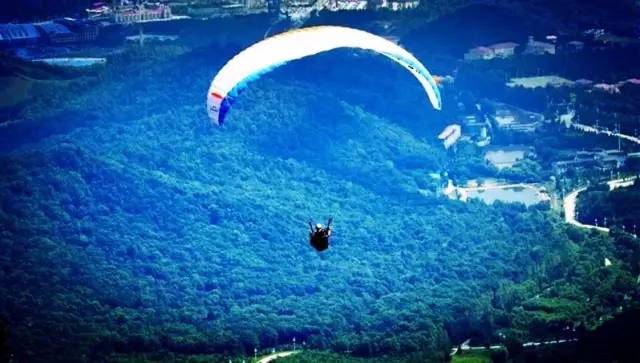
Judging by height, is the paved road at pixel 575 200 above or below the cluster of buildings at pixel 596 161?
below

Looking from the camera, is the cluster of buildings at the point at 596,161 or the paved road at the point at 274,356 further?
the cluster of buildings at the point at 596,161

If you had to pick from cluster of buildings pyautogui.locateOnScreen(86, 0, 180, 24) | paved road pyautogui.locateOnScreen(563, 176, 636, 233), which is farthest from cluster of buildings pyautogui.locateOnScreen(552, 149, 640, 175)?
cluster of buildings pyautogui.locateOnScreen(86, 0, 180, 24)

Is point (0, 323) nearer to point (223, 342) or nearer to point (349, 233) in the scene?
point (223, 342)

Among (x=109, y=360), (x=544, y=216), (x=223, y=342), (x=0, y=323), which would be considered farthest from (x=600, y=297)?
(x=0, y=323)

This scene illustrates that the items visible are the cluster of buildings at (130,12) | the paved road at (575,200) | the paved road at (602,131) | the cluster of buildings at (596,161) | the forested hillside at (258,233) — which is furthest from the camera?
the paved road at (602,131)

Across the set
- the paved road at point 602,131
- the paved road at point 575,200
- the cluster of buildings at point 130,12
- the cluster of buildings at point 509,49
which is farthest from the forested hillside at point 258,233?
the cluster of buildings at point 509,49

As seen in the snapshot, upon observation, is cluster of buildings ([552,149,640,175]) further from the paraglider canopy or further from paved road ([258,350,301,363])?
the paraglider canopy

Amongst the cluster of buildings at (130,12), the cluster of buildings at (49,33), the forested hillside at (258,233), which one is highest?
the cluster of buildings at (130,12)

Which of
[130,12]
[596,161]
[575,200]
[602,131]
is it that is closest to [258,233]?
[575,200]

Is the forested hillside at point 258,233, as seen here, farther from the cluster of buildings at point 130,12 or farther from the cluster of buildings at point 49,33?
the cluster of buildings at point 49,33
